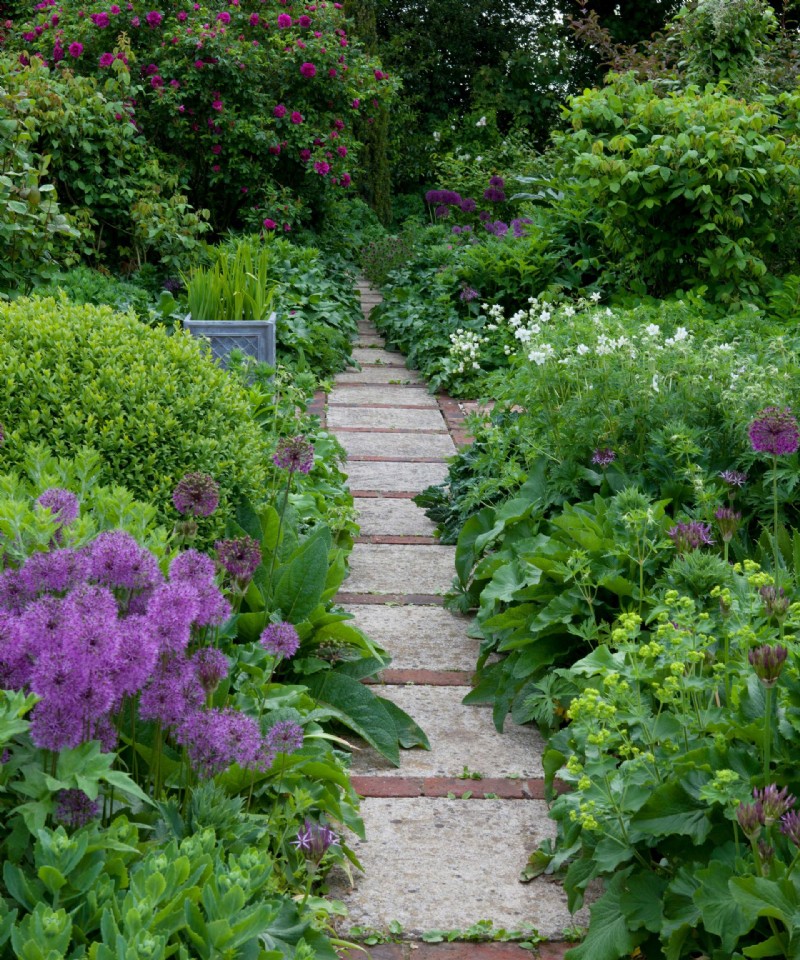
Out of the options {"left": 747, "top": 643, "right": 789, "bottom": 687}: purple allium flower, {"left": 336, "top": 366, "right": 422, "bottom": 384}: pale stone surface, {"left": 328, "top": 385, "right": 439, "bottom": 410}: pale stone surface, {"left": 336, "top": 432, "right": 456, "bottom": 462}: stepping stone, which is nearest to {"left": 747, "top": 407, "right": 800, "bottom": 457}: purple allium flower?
{"left": 747, "top": 643, "right": 789, "bottom": 687}: purple allium flower

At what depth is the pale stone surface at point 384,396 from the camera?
7480mm

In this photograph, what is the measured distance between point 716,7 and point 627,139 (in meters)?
2.29

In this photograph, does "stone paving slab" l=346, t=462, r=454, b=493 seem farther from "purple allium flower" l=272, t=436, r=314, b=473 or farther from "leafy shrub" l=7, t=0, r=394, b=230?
"leafy shrub" l=7, t=0, r=394, b=230

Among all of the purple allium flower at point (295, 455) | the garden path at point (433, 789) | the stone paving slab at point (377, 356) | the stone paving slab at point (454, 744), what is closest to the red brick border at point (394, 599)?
the garden path at point (433, 789)

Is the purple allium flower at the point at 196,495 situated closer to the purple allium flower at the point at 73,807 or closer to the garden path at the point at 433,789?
the purple allium flower at the point at 73,807

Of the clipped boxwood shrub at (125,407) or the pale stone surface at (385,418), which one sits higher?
the clipped boxwood shrub at (125,407)

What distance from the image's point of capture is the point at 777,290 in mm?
7203

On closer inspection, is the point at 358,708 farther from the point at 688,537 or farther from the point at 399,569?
the point at 399,569

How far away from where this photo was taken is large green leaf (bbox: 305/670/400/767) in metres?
3.29

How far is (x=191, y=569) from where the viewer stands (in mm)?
2047

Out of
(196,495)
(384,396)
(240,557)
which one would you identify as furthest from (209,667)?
(384,396)

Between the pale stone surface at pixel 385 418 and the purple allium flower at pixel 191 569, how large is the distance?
4718 mm

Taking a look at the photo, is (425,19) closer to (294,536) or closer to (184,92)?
(184,92)

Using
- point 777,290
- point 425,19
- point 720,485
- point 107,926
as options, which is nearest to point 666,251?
point 777,290
